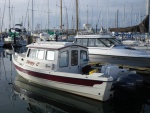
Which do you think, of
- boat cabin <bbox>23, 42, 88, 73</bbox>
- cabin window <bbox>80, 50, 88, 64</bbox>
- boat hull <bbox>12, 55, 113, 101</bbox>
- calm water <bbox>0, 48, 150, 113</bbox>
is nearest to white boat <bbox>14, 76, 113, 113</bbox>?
calm water <bbox>0, 48, 150, 113</bbox>

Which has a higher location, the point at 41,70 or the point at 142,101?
the point at 41,70

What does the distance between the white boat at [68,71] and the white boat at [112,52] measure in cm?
473

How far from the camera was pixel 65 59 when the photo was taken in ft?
38.4

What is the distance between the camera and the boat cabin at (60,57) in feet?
37.8

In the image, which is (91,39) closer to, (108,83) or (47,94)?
(47,94)

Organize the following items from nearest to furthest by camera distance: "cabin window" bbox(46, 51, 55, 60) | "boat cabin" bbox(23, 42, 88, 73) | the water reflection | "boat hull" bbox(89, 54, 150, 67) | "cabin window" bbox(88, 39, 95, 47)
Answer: the water reflection → "boat cabin" bbox(23, 42, 88, 73) → "cabin window" bbox(46, 51, 55, 60) → "boat hull" bbox(89, 54, 150, 67) → "cabin window" bbox(88, 39, 95, 47)

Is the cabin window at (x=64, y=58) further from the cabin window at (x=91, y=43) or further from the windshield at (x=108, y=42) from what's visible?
the cabin window at (x=91, y=43)

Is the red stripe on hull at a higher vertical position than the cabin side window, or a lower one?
lower

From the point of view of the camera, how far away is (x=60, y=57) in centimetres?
1155

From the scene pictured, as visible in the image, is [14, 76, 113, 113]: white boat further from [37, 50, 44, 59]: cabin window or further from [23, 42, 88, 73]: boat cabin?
[37, 50, 44, 59]: cabin window

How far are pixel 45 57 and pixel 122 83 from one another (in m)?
4.14

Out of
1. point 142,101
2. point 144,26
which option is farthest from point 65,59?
point 144,26

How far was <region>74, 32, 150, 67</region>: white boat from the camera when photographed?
1644cm

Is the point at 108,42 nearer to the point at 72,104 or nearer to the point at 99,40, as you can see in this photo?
the point at 99,40
